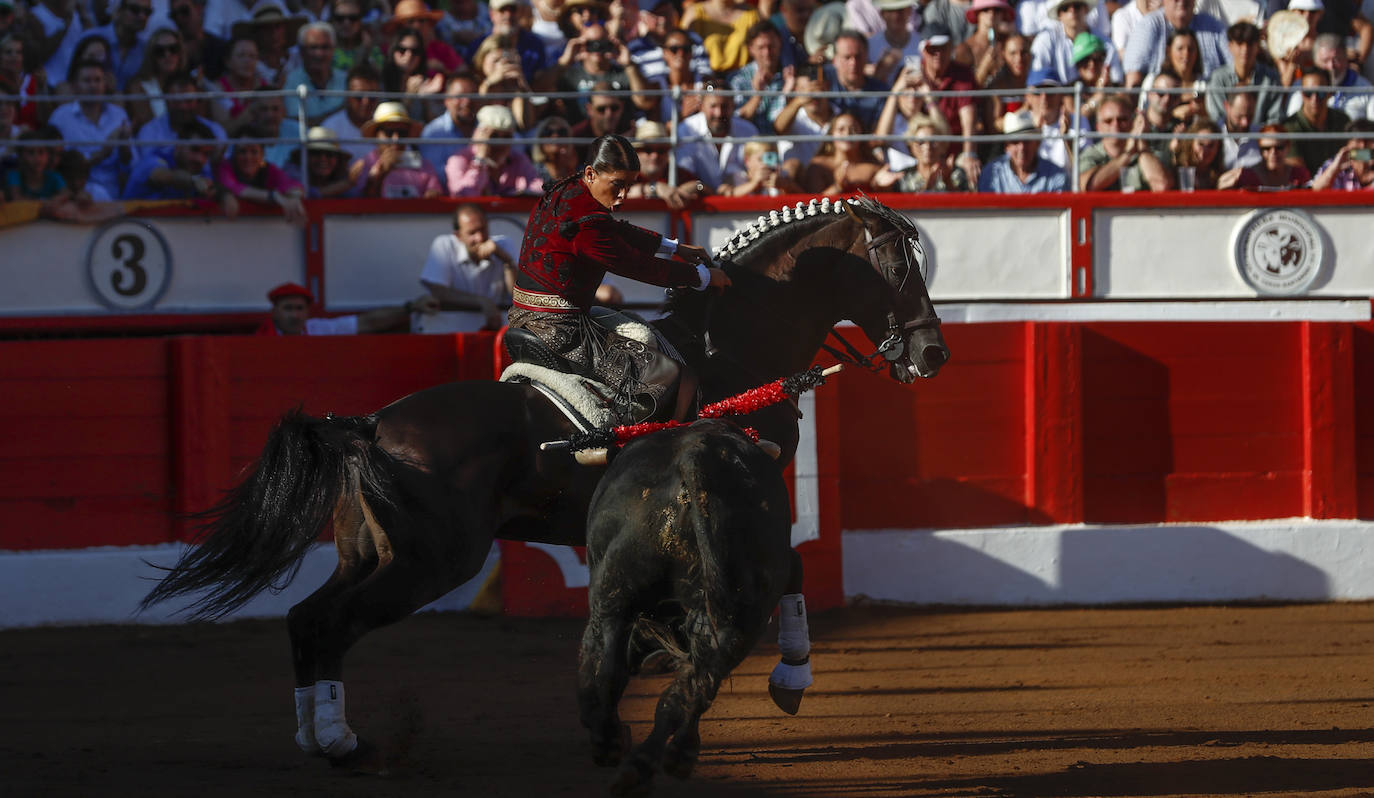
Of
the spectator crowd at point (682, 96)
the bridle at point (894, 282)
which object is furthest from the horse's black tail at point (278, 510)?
the spectator crowd at point (682, 96)

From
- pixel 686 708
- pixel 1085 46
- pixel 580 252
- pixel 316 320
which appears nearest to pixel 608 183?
pixel 580 252

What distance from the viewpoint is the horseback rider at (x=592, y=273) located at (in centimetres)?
459

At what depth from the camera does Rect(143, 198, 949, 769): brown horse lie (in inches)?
174

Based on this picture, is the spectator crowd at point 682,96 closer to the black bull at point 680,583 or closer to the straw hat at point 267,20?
the straw hat at point 267,20

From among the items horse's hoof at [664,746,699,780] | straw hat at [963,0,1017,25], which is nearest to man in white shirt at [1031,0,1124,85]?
straw hat at [963,0,1017,25]

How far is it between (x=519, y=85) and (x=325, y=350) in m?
2.85

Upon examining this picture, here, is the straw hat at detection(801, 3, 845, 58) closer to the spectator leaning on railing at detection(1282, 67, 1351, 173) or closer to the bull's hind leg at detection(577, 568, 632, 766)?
the spectator leaning on railing at detection(1282, 67, 1351, 173)

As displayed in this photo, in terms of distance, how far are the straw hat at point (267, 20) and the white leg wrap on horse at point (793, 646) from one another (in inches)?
265

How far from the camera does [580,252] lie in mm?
4617

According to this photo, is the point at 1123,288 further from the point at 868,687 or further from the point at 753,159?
the point at 868,687

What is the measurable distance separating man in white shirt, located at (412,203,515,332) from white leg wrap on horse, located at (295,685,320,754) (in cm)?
411

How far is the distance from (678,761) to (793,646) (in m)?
1.29

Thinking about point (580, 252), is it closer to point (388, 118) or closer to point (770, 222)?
point (770, 222)

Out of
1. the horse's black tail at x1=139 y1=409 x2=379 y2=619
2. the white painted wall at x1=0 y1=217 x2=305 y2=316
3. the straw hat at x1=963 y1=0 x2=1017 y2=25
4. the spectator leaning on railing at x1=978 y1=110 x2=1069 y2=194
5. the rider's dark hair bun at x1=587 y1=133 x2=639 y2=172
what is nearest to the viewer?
the horse's black tail at x1=139 y1=409 x2=379 y2=619
